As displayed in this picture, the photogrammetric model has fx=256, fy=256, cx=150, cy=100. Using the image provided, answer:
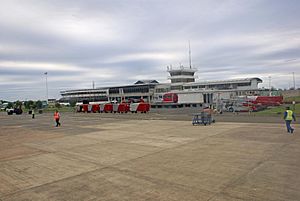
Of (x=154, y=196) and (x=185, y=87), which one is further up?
(x=185, y=87)

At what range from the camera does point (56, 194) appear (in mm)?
6301

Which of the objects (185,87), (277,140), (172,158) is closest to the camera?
(172,158)

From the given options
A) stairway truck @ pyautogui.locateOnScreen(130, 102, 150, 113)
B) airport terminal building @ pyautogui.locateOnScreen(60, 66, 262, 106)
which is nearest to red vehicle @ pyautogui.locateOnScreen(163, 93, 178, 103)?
airport terminal building @ pyautogui.locateOnScreen(60, 66, 262, 106)

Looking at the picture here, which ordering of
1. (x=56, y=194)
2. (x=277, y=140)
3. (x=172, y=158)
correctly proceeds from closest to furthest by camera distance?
(x=56, y=194) → (x=172, y=158) → (x=277, y=140)

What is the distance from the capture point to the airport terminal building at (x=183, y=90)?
55009 mm

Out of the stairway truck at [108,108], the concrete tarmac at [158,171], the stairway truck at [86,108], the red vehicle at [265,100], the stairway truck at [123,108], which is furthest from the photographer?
the stairway truck at [86,108]

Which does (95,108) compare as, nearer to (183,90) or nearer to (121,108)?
(121,108)

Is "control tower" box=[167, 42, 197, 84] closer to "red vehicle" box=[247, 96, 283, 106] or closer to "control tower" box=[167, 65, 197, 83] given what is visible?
"control tower" box=[167, 65, 197, 83]

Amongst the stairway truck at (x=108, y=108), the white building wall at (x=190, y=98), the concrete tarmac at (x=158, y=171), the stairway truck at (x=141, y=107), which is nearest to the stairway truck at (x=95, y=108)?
the stairway truck at (x=108, y=108)

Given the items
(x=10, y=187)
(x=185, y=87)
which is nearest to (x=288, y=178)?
(x=10, y=187)

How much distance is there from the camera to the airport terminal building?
5501 centimetres

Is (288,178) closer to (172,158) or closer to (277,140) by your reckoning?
(172,158)

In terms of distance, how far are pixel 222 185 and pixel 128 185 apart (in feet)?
7.93

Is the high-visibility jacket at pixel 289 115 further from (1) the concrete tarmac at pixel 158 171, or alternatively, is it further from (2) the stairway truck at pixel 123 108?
(2) the stairway truck at pixel 123 108
